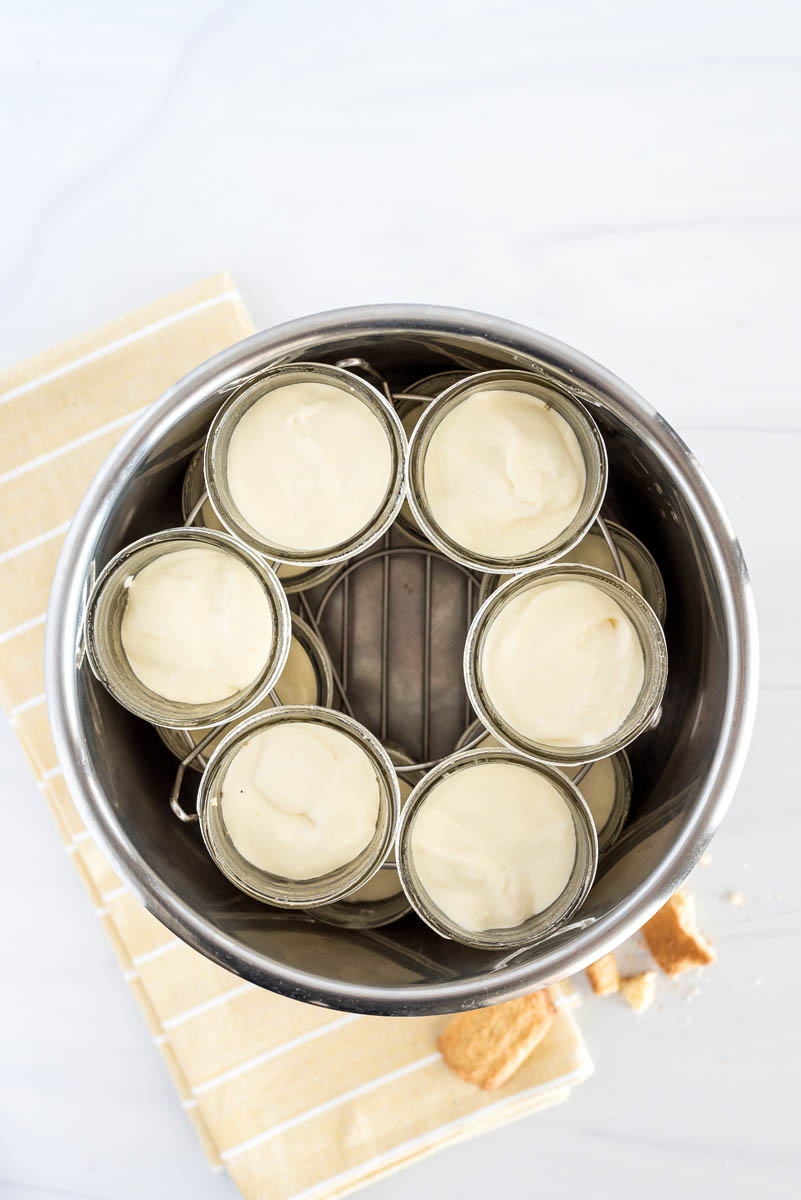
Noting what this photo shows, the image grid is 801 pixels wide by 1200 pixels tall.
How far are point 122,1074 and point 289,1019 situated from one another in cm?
16

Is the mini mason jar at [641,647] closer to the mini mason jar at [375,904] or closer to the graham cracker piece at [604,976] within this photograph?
the mini mason jar at [375,904]

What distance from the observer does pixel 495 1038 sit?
658mm

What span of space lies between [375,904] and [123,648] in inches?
9.2

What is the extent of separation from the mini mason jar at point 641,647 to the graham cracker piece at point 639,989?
274mm

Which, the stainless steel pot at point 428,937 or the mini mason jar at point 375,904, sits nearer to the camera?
the stainless steel pot at point 428,937

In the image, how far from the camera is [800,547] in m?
→ 0.71

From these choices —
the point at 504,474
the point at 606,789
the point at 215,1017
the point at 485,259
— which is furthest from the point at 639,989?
the point at 485,259

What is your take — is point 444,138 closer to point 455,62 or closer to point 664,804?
point 455,62

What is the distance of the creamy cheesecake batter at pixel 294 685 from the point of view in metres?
0.60

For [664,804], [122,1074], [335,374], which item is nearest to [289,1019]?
[122,1074]

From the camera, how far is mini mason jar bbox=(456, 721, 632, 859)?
1.93 ft

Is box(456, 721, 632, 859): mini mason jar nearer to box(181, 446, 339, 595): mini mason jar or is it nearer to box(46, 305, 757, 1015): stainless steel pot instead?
box(46, 305, 757, 1015): stainless steel pot

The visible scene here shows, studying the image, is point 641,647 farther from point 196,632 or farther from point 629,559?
point 196,632

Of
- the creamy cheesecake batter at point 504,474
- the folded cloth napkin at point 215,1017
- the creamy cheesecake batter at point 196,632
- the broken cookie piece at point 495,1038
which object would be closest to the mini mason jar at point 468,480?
the creamy cheesecake batter at point 504,474
